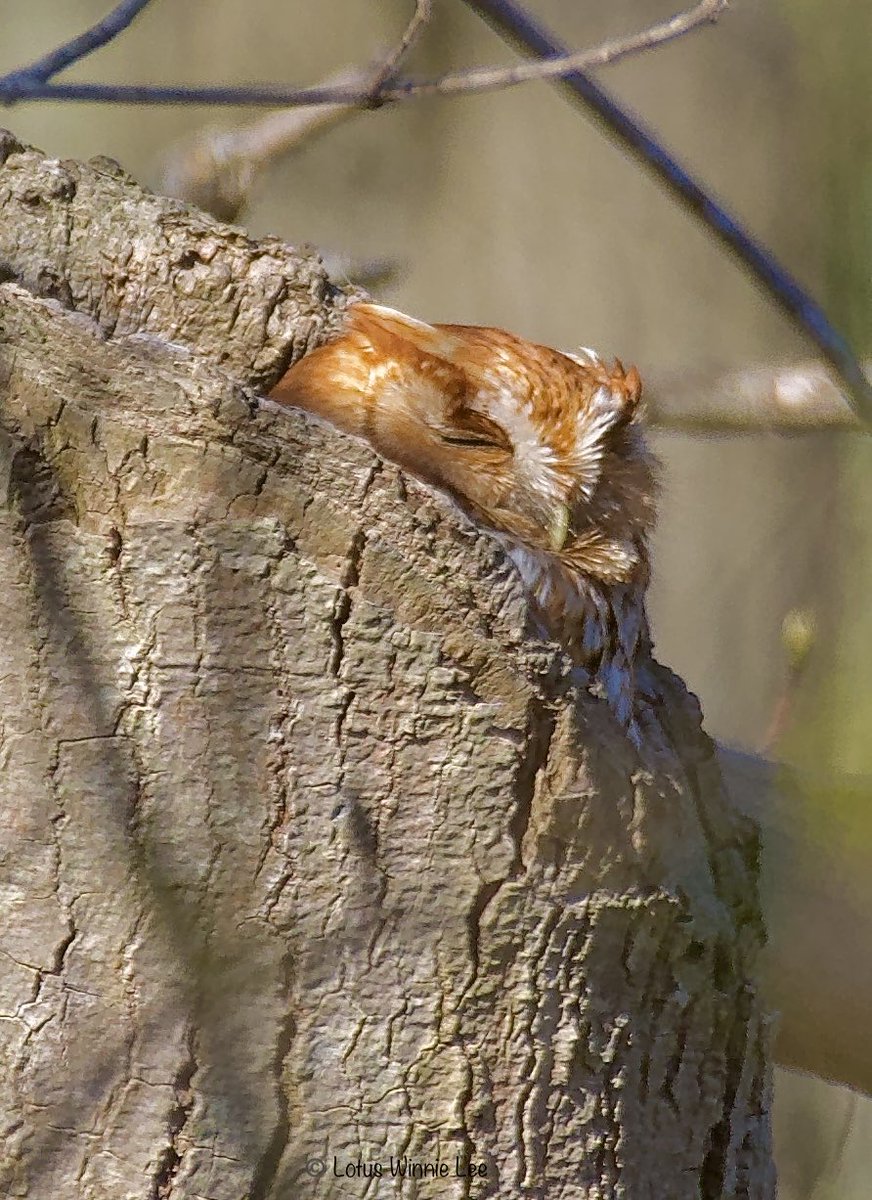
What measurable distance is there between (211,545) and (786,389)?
140 cm

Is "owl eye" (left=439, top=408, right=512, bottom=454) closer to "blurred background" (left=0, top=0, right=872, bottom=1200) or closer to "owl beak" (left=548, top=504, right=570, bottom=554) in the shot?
"owl beak" (left=548, top=504, right=570, bottom=554)

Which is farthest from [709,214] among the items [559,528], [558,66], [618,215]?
[618,215]

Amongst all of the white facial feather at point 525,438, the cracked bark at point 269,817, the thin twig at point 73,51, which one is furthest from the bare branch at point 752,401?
the thin twig at point 73,51

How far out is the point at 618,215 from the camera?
13.4ft

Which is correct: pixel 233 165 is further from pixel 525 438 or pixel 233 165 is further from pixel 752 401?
pixel 752 401

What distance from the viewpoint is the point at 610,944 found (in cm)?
129

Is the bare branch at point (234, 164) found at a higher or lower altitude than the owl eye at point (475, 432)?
higher

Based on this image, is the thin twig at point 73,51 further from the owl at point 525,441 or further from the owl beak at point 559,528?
the owl beak at point 559,528

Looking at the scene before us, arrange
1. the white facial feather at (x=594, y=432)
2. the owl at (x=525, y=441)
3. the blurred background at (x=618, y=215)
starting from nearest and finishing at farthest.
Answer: the owl at (x=525, y=441) < the white facial feather at (x=594, y=432) < the blurred background at (x=618, y=215)

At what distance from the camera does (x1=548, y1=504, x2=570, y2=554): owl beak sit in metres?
1.79

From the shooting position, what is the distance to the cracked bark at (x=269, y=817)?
4.00ft

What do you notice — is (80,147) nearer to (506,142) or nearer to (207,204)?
(506,142)

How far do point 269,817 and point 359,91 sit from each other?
2.26 feet

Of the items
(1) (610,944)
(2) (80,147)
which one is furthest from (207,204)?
(2) (80,147)
